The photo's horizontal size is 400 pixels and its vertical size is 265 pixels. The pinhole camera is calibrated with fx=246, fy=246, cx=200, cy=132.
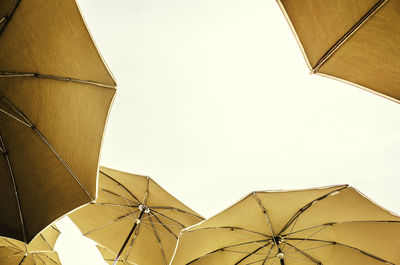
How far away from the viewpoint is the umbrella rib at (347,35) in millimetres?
3300

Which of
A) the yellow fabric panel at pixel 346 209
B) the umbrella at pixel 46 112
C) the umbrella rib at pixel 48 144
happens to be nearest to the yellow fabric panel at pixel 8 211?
the umbrella at pixel 46 112

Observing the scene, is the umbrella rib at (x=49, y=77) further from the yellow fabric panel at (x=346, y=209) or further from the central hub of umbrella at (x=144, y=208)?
the yellow fabric panel at (x=346, y=209)

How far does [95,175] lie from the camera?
5344 millimetres

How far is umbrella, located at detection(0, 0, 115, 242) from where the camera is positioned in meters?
3.83

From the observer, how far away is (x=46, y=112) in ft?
15.5

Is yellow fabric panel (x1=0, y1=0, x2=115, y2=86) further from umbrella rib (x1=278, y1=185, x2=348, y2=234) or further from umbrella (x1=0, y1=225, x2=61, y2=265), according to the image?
umbrella (x1=0, y1=225, x2=61, y2=265)

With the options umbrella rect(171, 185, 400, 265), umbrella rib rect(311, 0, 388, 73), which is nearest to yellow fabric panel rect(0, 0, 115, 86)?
umbrella rib rect(311, 0, 388, 73)

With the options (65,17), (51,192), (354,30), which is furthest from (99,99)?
(354,30)

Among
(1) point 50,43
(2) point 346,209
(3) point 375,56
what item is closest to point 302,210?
(2) point 346,209

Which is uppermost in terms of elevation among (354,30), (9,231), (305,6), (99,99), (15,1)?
(305,6)

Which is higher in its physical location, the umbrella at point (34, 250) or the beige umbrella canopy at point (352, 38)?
the beige umbrella canopy at point (352, 38)

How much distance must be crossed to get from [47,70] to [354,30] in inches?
196

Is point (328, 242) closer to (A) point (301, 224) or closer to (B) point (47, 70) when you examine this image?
(A) point (301, 224)

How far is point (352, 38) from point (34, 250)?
1006cm
